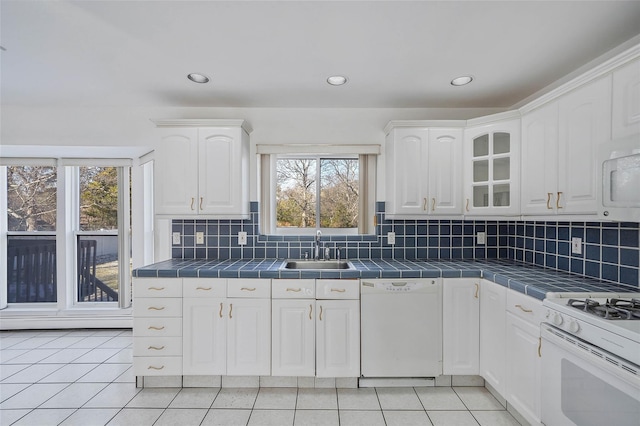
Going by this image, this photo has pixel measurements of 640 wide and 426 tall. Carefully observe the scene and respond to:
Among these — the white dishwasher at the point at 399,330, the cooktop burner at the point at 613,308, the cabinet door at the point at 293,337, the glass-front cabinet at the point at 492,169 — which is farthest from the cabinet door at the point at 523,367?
the cabinet door at the point at 293,337

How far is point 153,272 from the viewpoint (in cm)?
220

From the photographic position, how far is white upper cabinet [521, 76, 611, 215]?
162 cm

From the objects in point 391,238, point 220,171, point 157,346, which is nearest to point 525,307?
point 391,238

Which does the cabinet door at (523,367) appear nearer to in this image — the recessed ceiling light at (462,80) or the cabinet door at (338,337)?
the cabinet door at (338,337)

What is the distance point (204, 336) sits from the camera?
2.19 meters

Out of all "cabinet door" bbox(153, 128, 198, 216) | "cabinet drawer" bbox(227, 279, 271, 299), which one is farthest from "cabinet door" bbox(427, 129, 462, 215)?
"cabinet door" bbox(153, 128, 198, 216)

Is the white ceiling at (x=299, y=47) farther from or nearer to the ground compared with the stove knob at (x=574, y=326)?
farther from the ground

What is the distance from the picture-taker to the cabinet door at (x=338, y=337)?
7.15 feet

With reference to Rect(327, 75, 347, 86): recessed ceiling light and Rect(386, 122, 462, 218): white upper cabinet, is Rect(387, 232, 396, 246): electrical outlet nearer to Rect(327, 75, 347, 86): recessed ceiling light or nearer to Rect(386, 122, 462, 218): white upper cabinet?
Rect(386, 122, 462, 218): white upper cabinet

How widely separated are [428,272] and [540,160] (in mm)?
1105

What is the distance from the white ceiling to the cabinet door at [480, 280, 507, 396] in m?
1.58

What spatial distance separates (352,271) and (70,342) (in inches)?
117

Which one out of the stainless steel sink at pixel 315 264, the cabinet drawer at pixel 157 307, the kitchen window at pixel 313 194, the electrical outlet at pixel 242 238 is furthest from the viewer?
the kitchen window at pixel 313 194

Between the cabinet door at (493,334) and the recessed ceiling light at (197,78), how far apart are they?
8.58ft
